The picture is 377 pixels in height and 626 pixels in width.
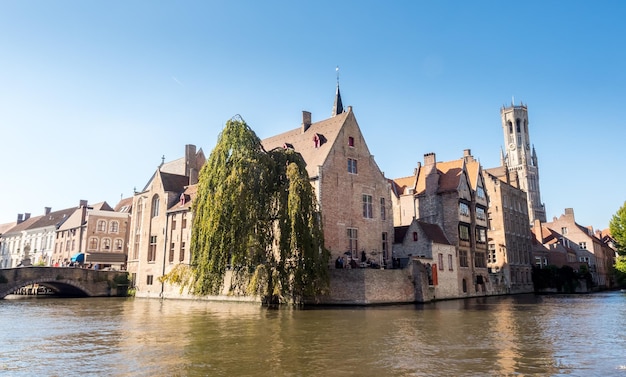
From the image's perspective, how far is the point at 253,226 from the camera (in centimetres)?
2784

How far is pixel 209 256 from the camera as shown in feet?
86.6

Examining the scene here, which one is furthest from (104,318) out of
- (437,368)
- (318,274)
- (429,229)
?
(429,229)

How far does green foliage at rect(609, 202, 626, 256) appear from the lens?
46.7 m

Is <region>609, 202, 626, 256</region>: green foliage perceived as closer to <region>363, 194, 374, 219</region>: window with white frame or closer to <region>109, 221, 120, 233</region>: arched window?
<region>363, 194, 374, 219</region>: window with white frame

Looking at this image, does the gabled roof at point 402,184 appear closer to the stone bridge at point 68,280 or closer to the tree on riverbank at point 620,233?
the tree on riverbank at point 620,233

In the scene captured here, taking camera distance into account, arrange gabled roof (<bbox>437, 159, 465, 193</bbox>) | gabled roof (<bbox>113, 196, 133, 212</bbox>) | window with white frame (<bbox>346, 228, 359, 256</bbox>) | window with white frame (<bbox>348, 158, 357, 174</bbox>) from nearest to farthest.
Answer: window with white frame (<bbox>346, 228, 359, 256</bbox>) → window with white frame (<bbox>348, 158, 357, 174</bbox>) → gabled roof (<bbox>437, 159, 465, 193</bbox>) → gabled roof (<bbox>113, 196, 133, 212</bbox>)

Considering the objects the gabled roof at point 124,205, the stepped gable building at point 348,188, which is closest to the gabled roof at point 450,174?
the stepped gable building at point 348,188

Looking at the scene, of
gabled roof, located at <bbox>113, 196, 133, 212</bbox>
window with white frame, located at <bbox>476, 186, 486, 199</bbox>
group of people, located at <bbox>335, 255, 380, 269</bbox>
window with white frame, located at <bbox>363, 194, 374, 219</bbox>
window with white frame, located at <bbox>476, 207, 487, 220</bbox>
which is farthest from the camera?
gabled roof, located at <bbox>113, 196, 133, 212</bbox>

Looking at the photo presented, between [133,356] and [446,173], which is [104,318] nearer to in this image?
[133,356]

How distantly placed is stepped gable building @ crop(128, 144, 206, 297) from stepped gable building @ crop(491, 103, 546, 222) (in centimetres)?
9320

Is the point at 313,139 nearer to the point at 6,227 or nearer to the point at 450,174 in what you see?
the point at 450,174

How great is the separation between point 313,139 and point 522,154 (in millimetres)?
103675

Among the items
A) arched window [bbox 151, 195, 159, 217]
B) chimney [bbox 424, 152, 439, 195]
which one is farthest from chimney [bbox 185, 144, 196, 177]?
chimney [bbox 424, 152, 439, 195]

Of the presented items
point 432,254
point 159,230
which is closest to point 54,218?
point 159,230
